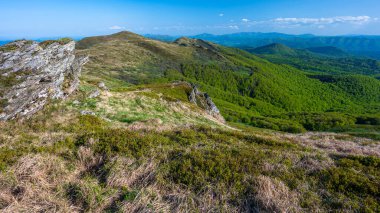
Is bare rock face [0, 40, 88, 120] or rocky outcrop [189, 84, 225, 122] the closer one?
bare rock face [0, 40, 88, 120]

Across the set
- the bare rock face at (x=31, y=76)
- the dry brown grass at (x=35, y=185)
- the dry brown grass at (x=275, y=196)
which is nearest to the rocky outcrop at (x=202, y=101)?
the bare rock face at (x=31, y=76)

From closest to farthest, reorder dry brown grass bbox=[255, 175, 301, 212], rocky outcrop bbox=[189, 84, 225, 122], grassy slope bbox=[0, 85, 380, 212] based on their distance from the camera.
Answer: dry brown grass bbox=[255, 175, 301, 212]
grassy slope bbox=[0, 85, 380, 212]
rocky outcrop bbox=[189, 84, 225, 122]

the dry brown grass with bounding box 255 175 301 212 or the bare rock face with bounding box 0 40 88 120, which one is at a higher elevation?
the bare rock face with bounding box 0 40 88 120

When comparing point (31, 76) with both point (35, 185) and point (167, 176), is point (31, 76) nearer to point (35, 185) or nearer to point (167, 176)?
point (35, 185)

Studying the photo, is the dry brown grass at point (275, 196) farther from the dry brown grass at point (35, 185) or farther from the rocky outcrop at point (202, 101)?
the rocky outcrop at point (202, 101)

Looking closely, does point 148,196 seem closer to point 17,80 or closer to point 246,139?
point 246,139

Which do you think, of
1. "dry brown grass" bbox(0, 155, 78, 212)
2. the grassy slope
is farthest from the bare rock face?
"dry brown grass" bbox(0, 155, 78, 212)

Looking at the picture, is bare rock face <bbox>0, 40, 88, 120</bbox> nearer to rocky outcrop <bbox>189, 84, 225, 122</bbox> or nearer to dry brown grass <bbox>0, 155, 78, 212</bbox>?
dry brown grass <bbox>0, 155, 78, 212</bbox>

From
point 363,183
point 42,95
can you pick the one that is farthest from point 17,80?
point 363,183

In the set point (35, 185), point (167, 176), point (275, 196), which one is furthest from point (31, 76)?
point (275, 196)
